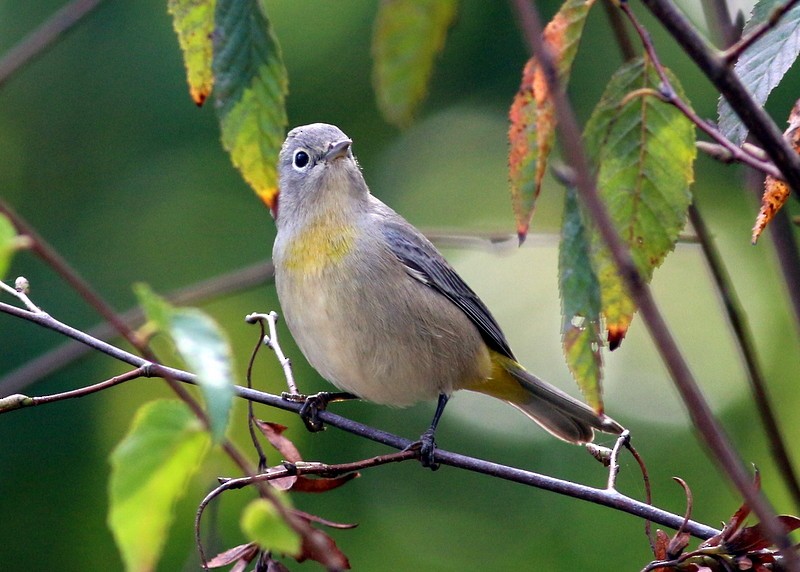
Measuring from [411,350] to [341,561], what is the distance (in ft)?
6.72

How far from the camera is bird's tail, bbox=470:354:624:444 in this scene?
172 inches

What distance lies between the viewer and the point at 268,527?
1149 millimetres

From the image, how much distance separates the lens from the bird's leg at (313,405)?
3.02 meters

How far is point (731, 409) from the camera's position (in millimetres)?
6898

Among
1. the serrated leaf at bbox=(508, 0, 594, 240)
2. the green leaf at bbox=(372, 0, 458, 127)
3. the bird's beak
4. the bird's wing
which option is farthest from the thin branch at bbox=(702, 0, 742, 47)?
the bird's beak

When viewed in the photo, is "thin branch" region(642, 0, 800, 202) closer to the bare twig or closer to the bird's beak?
the bare twig

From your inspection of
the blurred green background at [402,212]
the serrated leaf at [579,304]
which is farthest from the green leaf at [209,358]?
the blurred green background at [402,212]

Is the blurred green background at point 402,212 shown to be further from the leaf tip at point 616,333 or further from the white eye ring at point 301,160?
the leaf tip at point 616,333

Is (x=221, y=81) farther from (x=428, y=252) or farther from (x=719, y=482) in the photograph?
(x=719, y=482)

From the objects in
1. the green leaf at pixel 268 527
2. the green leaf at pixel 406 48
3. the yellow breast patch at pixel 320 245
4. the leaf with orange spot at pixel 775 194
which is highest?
the green leaf at pixel 406 48

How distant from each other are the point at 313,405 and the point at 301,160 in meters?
1.41

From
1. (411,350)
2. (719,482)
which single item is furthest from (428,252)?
(719,482)

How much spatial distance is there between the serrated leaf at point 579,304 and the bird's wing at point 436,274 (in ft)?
8.44

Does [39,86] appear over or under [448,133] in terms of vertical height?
over
